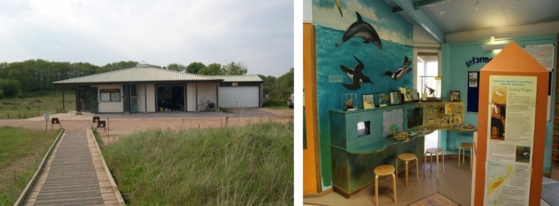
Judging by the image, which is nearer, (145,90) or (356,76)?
(356,76)

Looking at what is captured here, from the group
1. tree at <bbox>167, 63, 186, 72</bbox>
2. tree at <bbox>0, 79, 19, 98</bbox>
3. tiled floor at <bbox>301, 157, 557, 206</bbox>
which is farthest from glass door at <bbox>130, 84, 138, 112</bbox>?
tiled floor at <bbox>301, 157, 557, 206</bbox>

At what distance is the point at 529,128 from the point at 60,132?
2716mm

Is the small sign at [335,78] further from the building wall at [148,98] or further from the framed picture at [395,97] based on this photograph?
the building wall at [148,98]

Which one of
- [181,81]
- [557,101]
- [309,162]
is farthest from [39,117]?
[557,101]

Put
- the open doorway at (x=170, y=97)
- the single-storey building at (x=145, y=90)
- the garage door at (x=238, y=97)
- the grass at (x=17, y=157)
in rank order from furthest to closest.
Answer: the garage door at (x=238, y=97), the open doorway at (x=170, y=97), the single-storey building at (x=145, y=90), the grass at (x=17, y=157)

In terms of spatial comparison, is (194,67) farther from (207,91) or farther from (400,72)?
(400,72)

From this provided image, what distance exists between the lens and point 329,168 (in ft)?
6.18

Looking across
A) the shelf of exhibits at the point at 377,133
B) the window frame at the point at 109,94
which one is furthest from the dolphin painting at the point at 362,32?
the window frame at the point at 109,94

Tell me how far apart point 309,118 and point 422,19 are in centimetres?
83

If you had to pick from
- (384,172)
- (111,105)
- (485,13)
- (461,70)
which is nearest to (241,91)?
(111,105)

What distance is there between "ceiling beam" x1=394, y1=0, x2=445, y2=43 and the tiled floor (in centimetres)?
71

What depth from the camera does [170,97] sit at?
7.76 feet

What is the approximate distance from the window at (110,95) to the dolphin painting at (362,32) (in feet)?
4.92

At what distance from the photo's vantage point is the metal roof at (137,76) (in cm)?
203
